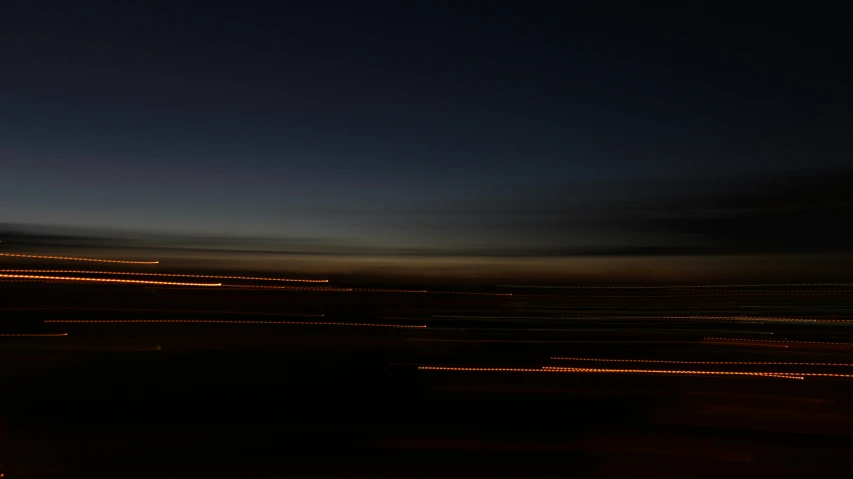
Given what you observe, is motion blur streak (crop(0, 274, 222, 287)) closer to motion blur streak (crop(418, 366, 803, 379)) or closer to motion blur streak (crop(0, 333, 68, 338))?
motion blur streak (crop(0, 333, 68, 338))

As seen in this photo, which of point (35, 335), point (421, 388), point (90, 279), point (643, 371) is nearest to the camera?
point (421, 388)

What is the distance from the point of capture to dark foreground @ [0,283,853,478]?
4855 mm

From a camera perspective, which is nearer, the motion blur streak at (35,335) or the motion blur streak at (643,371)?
the motion blur streak at (643,371)

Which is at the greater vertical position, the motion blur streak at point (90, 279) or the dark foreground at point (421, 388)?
the motion blur streak at point (90, 279)

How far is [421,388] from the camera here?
695cm

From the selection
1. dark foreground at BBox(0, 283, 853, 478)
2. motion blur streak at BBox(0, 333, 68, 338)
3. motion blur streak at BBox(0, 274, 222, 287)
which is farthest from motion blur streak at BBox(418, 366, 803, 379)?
motion blur streak at BBox(0, 274, 222, 287)

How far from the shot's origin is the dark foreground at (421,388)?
191 inches

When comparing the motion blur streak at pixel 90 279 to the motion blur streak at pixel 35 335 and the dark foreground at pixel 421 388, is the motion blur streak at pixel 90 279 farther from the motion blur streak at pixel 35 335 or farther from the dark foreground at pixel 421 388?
the motion blur streak at pixel 35 335

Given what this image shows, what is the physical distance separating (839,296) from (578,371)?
5.08 m

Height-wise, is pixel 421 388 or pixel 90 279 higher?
pixel 90 279

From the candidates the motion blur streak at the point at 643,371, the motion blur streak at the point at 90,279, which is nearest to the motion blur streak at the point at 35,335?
the motion blur streak at the point at 90,279

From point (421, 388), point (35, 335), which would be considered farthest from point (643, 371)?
point (35, 335)

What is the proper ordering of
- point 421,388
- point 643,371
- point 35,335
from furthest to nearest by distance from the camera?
point 35,335, point 643,371, point 421,388

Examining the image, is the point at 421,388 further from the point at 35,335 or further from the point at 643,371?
the point at 35,335
